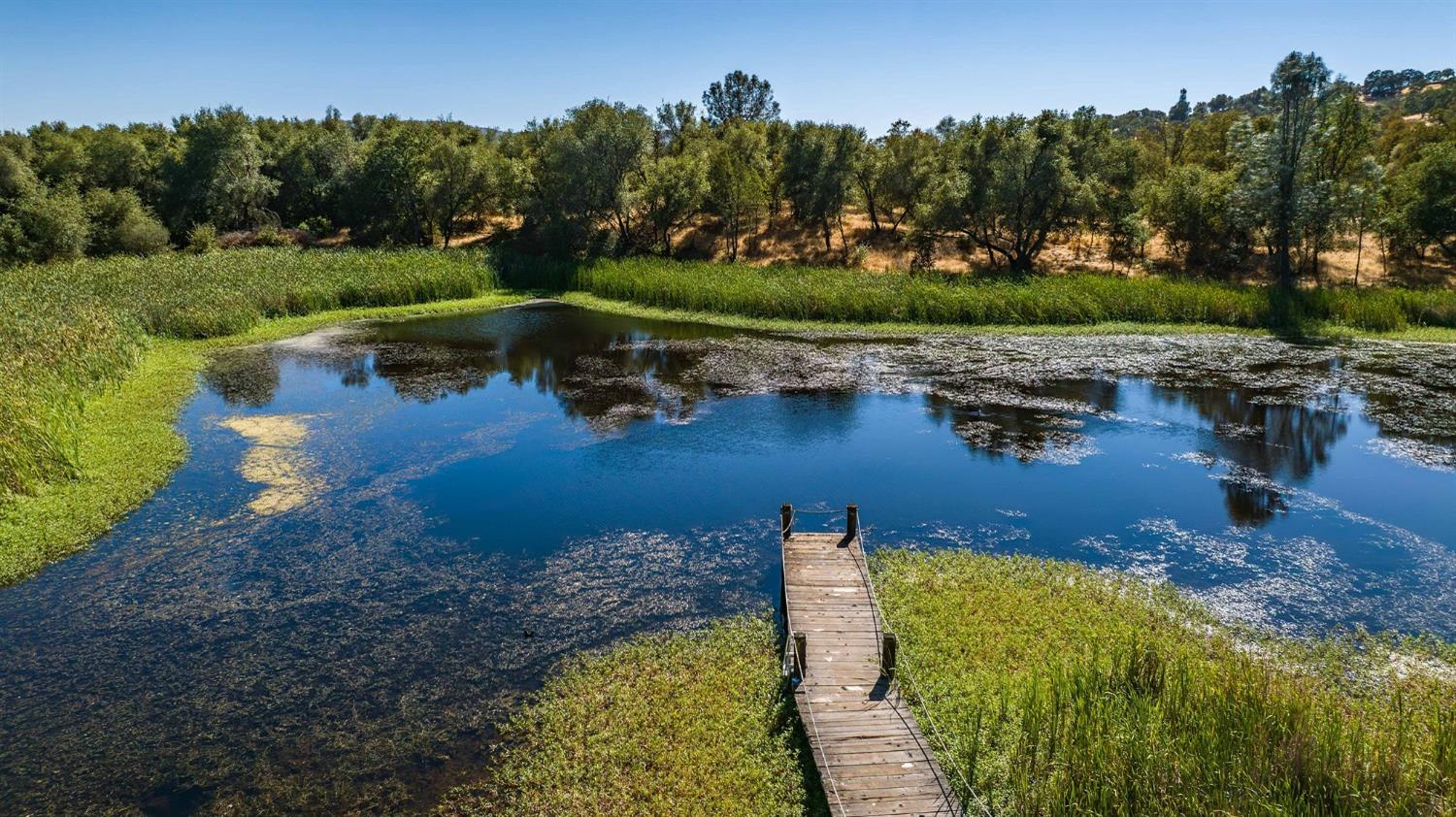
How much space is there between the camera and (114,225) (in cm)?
5872

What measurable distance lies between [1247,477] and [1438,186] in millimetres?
36038

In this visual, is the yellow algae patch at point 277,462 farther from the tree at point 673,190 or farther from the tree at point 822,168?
the tree at point 822,168

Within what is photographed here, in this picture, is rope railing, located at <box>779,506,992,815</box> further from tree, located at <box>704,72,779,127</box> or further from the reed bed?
tree, located at <box>704,72,779,127</box>

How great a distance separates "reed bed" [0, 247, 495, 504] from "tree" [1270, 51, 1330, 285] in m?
49.3

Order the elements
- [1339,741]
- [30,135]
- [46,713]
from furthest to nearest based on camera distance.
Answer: [30,135], [46,713], [1339,741]

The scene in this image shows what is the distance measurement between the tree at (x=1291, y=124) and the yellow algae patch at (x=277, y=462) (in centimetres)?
4955

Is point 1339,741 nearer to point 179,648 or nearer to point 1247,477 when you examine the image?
point 1247,477

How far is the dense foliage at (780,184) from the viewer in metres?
44.9

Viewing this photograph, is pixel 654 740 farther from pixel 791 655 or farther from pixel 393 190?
pixel 393 190

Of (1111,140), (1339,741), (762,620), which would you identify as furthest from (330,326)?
(1111,140)

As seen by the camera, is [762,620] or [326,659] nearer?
[326,659]

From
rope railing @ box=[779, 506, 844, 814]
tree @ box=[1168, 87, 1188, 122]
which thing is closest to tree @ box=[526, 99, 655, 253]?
rope railing @ box=[779, 506, 844, 814]

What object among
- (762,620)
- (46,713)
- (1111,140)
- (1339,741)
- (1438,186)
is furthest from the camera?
(1111,140)

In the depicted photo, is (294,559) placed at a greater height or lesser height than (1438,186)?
→ lesser
